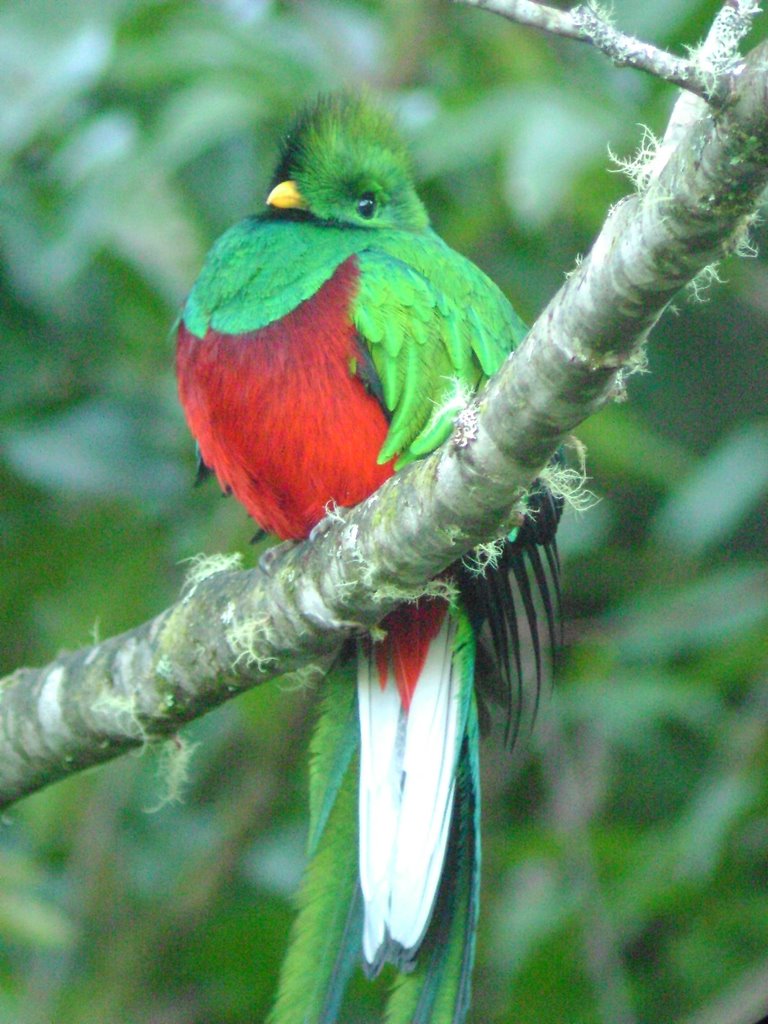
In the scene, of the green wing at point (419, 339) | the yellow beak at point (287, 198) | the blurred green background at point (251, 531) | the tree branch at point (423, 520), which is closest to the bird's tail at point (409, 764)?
the tree branch at point (423, 520)

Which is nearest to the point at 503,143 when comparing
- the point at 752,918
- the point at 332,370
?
the point at 332,370

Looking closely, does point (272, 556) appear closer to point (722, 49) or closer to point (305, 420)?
point (305, 420)

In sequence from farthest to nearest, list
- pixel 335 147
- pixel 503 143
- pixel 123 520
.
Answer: pixel 123 520, pixel 503 143, pixel 335 147

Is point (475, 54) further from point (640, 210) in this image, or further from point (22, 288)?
point (640, 210)

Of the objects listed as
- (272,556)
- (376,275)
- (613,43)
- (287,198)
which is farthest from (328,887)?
(613,43)

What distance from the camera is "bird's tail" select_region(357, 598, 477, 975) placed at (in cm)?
228

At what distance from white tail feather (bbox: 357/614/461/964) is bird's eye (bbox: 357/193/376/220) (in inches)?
32.3

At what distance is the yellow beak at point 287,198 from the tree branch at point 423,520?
26.1 inches

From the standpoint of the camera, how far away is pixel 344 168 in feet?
8.76

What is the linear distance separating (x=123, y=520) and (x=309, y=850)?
1.35 metres

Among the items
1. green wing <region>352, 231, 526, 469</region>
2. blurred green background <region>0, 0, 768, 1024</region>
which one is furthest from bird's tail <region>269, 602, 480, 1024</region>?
blurred green background <region>0, 0, 768, 1024</region>

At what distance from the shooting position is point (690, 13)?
9.73 ft

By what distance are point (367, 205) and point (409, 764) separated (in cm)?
106

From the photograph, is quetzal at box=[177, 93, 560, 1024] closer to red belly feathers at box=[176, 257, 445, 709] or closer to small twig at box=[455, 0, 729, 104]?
red belly feathers at box=[176, 257, 445, 709]
